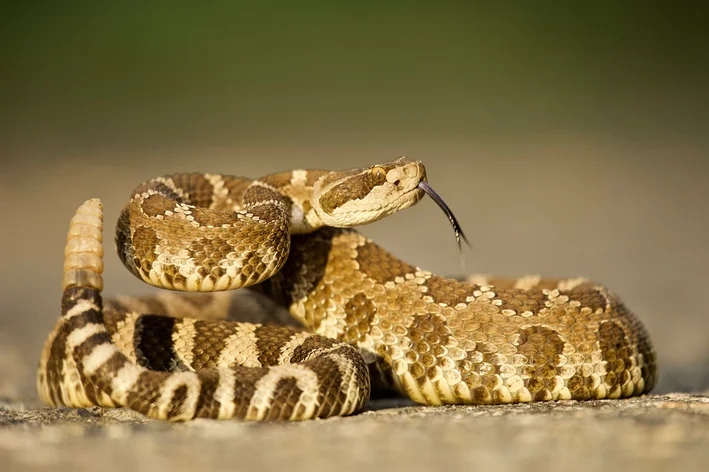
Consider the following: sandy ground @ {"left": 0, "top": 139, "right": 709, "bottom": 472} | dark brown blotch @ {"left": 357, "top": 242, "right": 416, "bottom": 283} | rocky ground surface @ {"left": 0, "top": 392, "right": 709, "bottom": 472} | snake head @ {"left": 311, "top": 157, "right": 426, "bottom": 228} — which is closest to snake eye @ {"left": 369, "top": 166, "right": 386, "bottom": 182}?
snake head @ {"left": 311, "top": 157, "right": 426, "bottom": 228}

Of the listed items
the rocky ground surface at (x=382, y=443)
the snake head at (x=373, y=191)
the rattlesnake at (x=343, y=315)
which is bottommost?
the rocky ground surface at (x=382, y=443)

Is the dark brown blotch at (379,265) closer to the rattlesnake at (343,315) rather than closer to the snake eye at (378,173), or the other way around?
the rattlesnake at (343,315)

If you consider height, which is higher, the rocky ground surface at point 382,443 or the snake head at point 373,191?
the snake head at point 373,191

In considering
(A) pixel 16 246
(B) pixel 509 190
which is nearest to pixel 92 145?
(A) pixel 16 246

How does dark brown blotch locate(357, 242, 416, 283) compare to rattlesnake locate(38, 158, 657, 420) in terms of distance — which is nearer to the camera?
rattlesnake locate(38, 158, 657, 420)

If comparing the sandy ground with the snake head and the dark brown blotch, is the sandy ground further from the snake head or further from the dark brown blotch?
the snake head

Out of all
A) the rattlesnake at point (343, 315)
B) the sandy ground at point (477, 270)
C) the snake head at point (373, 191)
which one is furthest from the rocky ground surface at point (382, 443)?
the snake head at point (373, 191)

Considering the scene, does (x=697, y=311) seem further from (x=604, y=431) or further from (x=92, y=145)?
(x=92, y=145)
